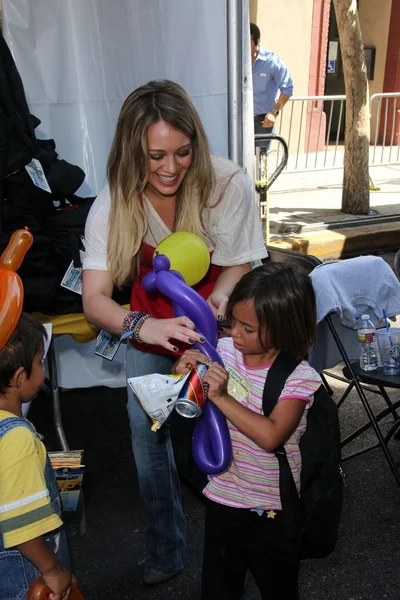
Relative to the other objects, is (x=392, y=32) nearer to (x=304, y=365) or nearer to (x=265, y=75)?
(x=265, y=75)

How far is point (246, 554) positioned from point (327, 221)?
5995mm

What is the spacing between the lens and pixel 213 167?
258cm

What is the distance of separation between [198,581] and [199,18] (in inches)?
101

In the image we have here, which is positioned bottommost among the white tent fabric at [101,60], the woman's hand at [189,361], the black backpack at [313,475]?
the black backpack at [313,475]

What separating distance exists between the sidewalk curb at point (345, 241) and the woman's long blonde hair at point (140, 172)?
430 centimetres

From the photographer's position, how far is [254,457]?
204 cm

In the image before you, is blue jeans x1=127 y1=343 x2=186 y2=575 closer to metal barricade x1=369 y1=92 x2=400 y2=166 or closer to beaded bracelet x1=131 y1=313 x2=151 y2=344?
beaded bracelet x1=131 y1=313 x2=151 y2=344

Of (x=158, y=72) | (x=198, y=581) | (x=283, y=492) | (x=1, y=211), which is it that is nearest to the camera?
(x=283, y=492)

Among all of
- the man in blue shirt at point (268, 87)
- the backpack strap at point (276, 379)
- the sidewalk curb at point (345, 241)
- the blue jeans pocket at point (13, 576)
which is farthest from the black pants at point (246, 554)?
the man in blue shirt at point (268, 87)

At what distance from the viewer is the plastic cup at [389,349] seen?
320 centimetres

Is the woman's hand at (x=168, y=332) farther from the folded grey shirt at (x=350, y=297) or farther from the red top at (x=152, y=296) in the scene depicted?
Answer: the folded grey shirt at (x=350, y=297)

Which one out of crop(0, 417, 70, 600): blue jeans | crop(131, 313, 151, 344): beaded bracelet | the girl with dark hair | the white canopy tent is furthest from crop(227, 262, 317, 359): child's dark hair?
the white canopy tent

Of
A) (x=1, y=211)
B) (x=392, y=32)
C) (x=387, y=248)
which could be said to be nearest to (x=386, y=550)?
(x=1, y=211)

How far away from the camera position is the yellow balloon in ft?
7.37
